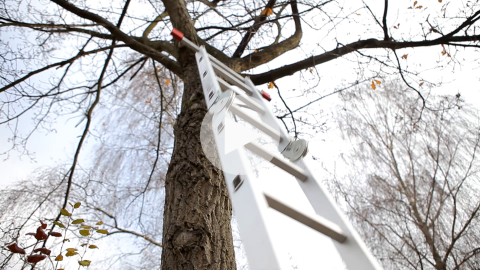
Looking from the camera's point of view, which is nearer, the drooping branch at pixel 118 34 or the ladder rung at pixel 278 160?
the ladder rung at pixel 278 160

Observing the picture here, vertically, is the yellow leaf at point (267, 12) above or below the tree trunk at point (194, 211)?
above

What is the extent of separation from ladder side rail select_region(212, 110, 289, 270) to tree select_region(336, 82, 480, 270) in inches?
142

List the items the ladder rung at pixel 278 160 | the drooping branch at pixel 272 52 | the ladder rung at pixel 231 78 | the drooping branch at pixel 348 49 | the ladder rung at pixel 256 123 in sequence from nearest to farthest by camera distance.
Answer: the ladder rung at pixel 278 160
the ladder rung at pixel 256 123
the ladder rung at pixel 231 78
the drooping branch at pixel 348 49
the drooping branch at pixel 272 52

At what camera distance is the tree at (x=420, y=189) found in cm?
358

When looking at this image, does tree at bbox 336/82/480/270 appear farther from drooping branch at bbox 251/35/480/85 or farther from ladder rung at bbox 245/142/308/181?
ladder rung at bbox 245/142/308/181

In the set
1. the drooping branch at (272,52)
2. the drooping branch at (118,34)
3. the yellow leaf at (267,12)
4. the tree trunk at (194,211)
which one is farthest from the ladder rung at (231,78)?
the yellow leaf at (267,12)

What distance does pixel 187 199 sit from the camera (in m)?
1.60

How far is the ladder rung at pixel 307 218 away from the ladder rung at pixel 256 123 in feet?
1.69

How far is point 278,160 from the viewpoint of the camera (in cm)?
106

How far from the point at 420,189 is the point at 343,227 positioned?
407cm

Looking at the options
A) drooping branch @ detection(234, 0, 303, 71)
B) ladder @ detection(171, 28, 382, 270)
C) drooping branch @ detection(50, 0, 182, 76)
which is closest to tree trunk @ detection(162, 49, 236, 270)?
ladder @ detection(171, 28, 382, 270)

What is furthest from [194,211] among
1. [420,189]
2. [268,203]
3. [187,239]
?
[420,189]

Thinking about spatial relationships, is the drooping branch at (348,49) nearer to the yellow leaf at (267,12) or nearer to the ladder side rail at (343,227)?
the yellow leaf at (267,12)

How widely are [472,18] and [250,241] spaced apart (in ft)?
10.1
